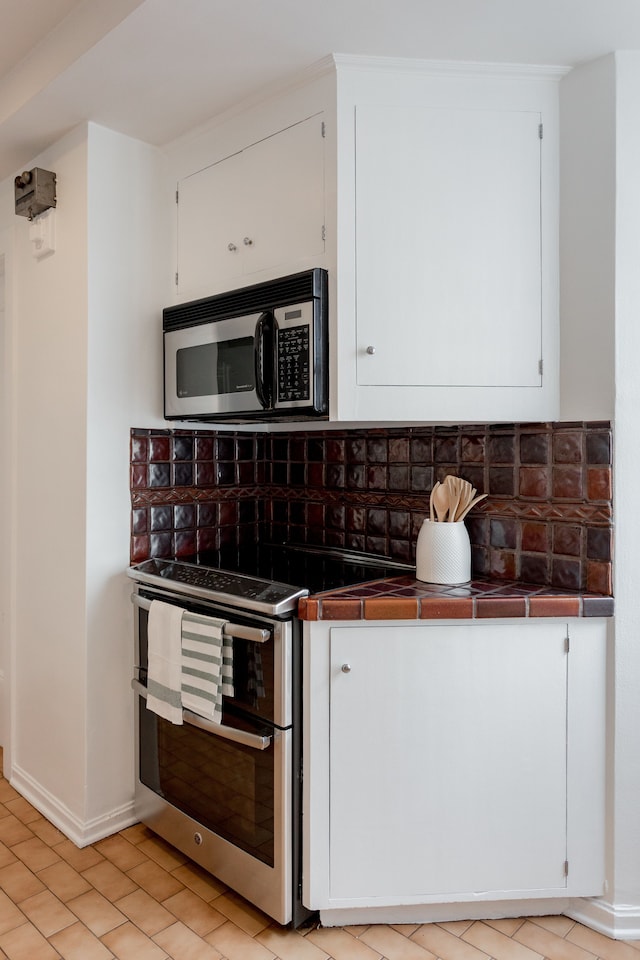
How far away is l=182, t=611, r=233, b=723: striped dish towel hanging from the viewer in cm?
184

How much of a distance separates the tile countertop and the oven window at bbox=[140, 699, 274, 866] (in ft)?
Result: 1.37

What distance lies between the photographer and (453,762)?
1758 mm

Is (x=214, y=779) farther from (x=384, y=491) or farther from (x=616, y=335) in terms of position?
(x=616, y=335)

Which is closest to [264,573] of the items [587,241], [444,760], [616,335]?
[444,760]

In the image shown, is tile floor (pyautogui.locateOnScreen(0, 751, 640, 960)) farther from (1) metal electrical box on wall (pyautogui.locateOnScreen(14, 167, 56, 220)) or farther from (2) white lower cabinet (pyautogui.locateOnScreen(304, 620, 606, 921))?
(1) metal electrical box on wall (pyautogui.locateOnScreen(14, 167, 56, 220))

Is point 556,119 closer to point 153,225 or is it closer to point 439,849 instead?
point 153,225

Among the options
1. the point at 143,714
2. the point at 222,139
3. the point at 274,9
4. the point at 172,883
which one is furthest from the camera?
the point at 143,714

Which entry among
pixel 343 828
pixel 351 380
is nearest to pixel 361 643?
pixel 343 828

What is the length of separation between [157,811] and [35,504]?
114 centimetres

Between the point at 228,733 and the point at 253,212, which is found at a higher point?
the point at 253,212

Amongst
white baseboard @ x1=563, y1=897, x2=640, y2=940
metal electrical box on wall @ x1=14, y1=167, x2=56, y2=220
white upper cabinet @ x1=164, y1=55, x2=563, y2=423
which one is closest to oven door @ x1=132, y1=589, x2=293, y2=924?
white upper cabinet @ x1=164, y1=55, x2=563, y2=423

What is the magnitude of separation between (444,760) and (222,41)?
193 cm

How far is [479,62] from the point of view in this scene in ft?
5.82

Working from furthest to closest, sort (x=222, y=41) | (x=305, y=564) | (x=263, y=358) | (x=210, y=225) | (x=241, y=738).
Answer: (x=305, y=564)
(x=210, y=225)
(x=263, y=358)
(x=241, y=738)
(x=222, y=41)
